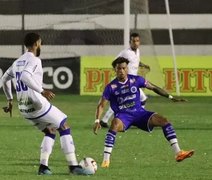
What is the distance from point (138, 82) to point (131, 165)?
1.37 meters

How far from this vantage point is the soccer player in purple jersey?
15344 millimetres

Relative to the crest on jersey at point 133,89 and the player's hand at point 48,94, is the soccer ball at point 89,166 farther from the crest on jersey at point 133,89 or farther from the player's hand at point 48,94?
the crest on jersey at point 133,89

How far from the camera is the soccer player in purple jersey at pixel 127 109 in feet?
50.3

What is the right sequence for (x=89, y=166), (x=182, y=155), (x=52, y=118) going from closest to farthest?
(x=52, y=118) < (x=89, y=166) < (x=182, y=155)

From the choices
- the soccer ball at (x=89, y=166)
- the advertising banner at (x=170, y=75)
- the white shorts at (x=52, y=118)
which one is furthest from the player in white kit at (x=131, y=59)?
the advertising banner at (x=170, y=75)

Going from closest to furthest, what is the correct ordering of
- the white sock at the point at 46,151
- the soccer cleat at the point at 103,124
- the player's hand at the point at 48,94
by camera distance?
the player's hand at the point at 48,94 → the white sock at the point at 46,151 → the soccer cleat at the point at 103,124

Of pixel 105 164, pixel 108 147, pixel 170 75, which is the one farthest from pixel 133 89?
pixel 170 75

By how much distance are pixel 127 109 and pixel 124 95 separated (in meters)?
0.23

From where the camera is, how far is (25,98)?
45.9 ft

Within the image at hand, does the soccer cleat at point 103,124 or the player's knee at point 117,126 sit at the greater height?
the player's knee at point 117,126

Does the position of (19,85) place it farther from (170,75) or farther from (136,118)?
(170,75)

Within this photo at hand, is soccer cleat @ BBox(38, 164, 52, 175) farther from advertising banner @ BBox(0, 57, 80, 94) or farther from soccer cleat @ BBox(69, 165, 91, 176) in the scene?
advertising banner @ BBox(0, 57, 80, 94)

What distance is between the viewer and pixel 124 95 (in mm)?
15523

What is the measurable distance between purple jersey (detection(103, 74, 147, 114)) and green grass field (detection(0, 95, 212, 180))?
91 centimetres
